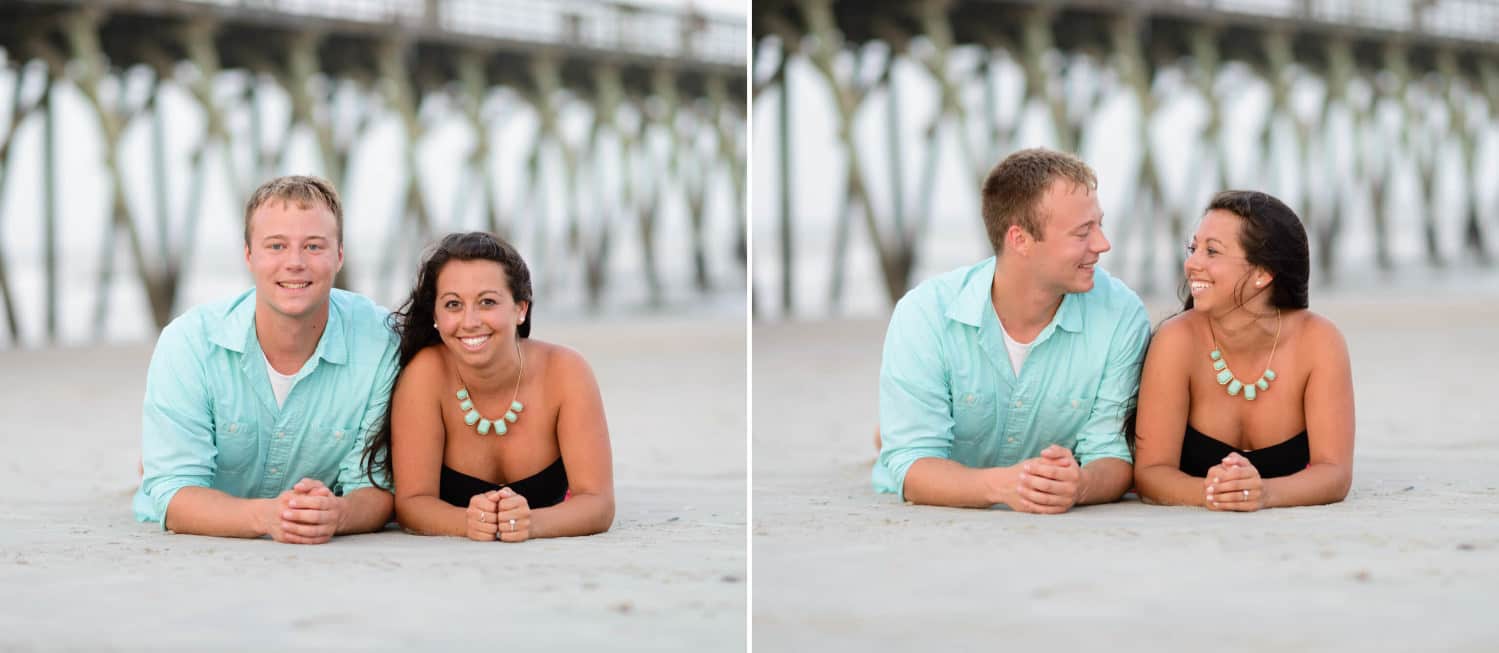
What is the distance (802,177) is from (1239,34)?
16226 millimetres

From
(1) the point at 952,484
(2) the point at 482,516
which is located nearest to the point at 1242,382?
(1) the point at 952,484

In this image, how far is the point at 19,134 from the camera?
53.1 ft

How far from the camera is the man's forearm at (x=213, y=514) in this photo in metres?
4.12

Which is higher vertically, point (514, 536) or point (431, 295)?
point (431, 295)

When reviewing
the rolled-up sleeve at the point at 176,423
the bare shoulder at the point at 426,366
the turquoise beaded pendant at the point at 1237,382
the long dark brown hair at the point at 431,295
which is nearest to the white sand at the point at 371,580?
the rolled-up sleeve at the point at 176,423

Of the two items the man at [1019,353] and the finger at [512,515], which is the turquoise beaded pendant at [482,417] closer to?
the finger at [512,515]

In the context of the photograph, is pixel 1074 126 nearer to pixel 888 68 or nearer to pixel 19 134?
pixel 888 68

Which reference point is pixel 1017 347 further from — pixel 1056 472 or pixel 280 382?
pixel 280 382

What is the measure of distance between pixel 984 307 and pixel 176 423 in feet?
7.07

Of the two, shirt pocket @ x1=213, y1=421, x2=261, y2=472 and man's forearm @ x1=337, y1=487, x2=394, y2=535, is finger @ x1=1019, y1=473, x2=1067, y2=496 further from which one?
shirt pocket @ x1=213, y1=421, x2=261, y2=472

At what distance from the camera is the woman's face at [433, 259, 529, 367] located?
418 centimetres

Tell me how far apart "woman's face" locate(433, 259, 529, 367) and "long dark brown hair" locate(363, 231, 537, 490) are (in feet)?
0.10

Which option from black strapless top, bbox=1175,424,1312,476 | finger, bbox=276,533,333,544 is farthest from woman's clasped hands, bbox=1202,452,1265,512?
finger, bbox=276,533,333,544

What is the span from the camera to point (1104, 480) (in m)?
4.47
